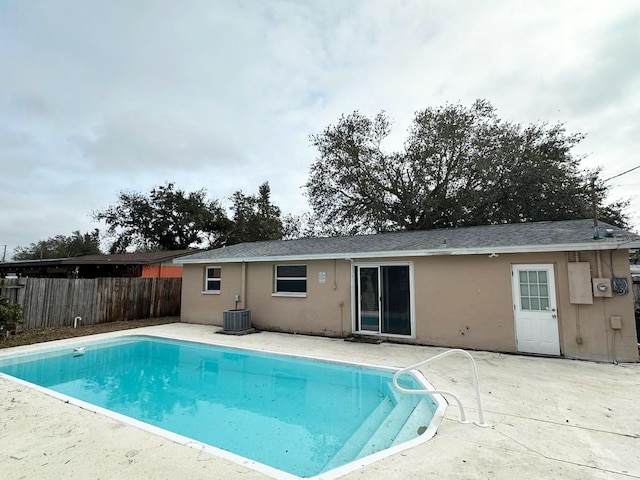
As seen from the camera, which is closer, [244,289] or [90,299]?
[244,289]

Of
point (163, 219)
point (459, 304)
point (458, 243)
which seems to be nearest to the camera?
point (459, 304)

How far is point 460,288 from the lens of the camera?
8336 mm

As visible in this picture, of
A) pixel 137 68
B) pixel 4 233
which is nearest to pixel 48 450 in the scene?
pixel 137 68

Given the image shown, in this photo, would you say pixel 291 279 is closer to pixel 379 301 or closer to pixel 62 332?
pixel 379 301

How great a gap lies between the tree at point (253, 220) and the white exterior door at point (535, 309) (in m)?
24.2

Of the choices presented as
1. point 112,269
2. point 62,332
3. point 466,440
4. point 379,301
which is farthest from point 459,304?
point 112,269

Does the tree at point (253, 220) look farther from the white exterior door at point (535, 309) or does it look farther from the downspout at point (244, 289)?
the white exterior door at point (535, 309)

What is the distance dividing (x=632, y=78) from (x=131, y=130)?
1867 centimetres

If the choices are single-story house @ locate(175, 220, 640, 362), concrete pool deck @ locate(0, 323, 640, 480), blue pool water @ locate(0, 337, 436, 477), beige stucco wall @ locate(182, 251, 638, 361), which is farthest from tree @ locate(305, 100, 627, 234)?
blue pool water @ locate(0, 337, 436, 477)

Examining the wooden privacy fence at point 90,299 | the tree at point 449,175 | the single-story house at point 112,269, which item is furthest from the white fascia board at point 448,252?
the tree at point 449,175

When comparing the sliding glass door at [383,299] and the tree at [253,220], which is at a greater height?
the tree at [253,220]

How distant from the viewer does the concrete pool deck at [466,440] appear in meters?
2.95

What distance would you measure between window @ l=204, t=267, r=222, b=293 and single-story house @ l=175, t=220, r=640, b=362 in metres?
0.48

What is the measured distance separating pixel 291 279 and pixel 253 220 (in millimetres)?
20690
